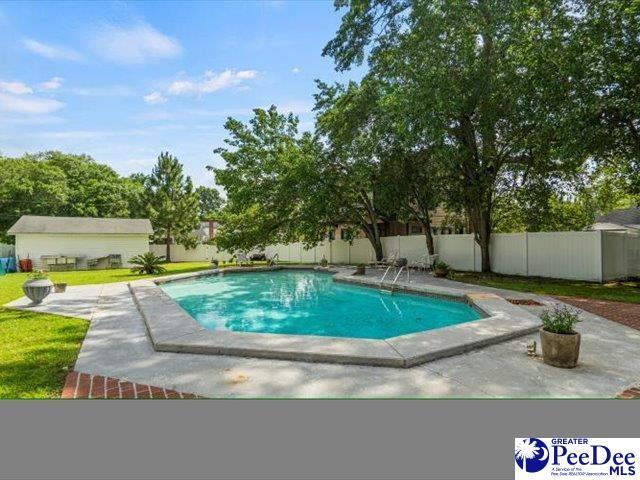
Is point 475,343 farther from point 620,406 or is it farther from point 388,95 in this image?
point 388,95

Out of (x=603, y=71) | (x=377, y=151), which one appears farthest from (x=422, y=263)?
(x=603, y=71)

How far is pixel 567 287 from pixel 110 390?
11.6 metres

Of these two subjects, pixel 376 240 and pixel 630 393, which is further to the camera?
pixel 376 240

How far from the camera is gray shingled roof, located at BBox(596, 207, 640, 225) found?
24.8 metres

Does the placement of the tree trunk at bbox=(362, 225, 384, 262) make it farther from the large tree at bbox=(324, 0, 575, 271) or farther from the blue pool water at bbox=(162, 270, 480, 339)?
the large tree at bbox=(324, 0, 575, 271)

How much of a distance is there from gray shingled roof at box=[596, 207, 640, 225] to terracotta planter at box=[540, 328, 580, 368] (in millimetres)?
27502

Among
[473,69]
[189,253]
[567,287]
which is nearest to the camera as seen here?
[567,287]

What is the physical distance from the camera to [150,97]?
8570 mm

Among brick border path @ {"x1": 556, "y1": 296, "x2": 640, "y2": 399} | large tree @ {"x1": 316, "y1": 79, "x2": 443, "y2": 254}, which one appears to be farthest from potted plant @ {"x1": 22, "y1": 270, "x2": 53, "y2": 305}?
brick border path @ {"x1": 556, "y1": 296, "x2": 640, "y2": 399}

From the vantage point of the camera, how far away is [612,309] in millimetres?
7312

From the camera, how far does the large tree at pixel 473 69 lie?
9.83m

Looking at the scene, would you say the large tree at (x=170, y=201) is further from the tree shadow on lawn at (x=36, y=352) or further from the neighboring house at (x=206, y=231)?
the tree shadow on lawn at (x=36, y=352)

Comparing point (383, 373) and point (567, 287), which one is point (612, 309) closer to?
point (567, 287)

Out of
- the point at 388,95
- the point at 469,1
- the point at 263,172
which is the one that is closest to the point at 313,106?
the point at 263,172
